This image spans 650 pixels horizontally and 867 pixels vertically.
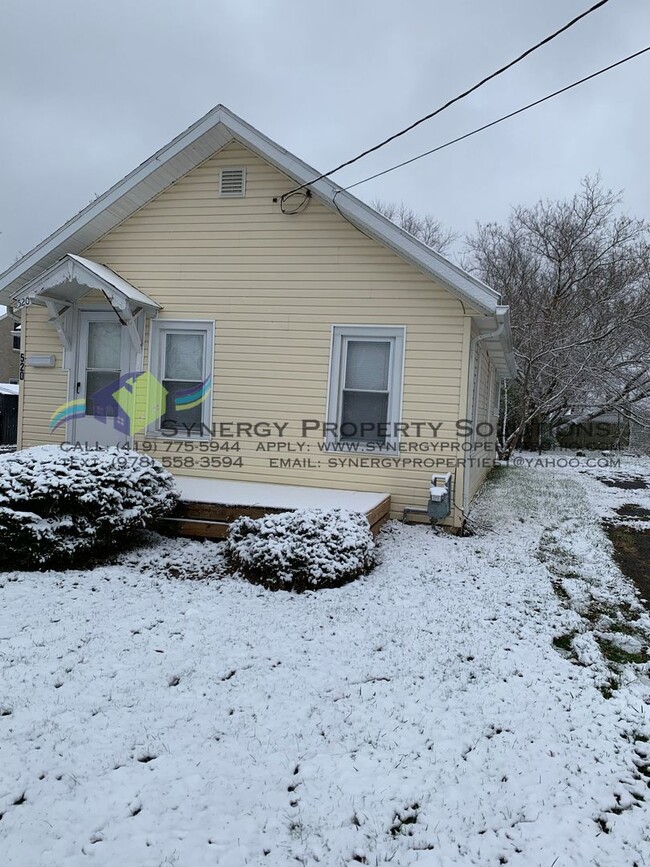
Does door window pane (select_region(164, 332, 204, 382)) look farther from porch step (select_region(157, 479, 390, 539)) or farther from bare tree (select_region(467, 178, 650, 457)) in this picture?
bare tree (select_region(467, 178, 650, 457))

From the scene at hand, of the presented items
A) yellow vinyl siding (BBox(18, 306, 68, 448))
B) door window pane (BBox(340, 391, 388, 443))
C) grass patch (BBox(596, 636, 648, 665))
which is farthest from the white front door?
grass patch (BBox(596, 636, 648, 665))

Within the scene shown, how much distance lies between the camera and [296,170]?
7.07 m

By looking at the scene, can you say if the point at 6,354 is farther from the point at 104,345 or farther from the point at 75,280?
the point at 75,280

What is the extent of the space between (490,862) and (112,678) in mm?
2253

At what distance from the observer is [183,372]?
26.3 ft

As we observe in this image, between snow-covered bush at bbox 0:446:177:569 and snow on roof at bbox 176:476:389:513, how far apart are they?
2.87 ft

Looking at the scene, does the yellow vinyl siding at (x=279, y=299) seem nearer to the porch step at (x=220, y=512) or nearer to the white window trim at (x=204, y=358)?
the white window trim at (x=204, y=358)

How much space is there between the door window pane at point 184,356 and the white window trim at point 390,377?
1923 mm

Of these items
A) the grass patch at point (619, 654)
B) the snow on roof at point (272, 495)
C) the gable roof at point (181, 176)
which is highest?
the gable roof at point (181, 176)

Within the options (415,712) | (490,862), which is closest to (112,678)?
(415,712)

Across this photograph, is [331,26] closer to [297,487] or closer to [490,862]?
[297,487]

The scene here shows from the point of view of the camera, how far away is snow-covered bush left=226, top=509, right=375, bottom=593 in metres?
4.92

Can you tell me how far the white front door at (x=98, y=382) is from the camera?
813cm

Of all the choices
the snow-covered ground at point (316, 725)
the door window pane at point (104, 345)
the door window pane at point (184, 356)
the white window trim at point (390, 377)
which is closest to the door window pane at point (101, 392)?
the door window pane at point (104, 345)
